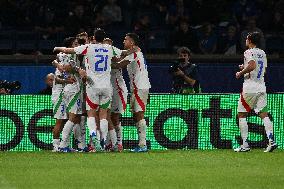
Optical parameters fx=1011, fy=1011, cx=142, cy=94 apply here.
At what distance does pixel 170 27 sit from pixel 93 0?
80.5 inches

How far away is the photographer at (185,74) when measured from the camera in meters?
19.8

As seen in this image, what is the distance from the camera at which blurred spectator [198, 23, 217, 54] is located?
926 inches

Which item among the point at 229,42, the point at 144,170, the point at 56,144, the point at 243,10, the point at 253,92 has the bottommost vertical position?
the point at 144,170

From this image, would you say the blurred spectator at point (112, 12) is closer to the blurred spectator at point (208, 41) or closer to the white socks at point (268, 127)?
the blurred spectator at point (208, 41)

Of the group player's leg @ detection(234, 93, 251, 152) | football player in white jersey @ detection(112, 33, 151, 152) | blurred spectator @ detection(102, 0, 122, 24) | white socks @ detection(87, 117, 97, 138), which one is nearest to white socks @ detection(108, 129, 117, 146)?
football player in white jersey @ detection(112, 33, 151, 152)

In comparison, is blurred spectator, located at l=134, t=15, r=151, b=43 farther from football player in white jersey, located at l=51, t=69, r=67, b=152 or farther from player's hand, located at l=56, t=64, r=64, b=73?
player's hand, located at l=56, t=64, r=64, b=73

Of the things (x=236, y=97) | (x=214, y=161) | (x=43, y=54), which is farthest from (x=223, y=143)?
(x=43, y=54)

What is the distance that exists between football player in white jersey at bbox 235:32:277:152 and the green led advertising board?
1.06 metres

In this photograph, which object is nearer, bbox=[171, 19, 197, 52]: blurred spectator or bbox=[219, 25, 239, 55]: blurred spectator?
bbox=[171, 19, 197, 52]: blurred spectator

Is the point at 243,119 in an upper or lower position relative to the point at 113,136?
upper

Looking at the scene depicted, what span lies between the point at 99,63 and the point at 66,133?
4.44 feet

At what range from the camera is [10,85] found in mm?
20141

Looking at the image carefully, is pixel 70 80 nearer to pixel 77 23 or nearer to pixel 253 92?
pixel 253 92

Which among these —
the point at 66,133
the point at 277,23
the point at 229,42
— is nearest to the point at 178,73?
the point at 66,133
